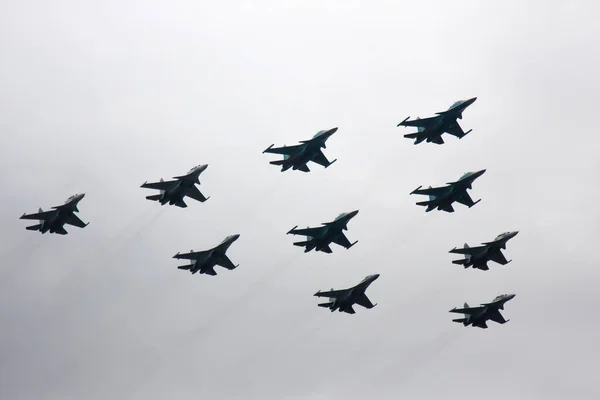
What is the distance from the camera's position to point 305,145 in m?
120

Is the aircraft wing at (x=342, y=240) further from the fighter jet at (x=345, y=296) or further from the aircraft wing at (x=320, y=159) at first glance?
the aircraft wing at (x=320, y=159)

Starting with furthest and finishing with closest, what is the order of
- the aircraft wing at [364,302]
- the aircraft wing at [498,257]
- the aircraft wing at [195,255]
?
the aircraft wing at [364,302], the aircraft wing at [498,257], the aircraft wing at [195,255]

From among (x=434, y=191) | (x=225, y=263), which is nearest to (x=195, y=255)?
(x=225, y=263)

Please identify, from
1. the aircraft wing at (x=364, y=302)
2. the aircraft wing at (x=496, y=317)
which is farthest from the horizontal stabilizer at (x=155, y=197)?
the aircraft wing at (x=496, y=317)

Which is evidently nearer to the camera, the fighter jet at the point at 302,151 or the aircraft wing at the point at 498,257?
the fighter jet at the point at 302,151

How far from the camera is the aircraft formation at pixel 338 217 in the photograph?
120 metres

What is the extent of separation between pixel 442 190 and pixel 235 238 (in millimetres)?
25973

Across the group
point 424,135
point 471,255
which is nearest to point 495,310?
point 471,255

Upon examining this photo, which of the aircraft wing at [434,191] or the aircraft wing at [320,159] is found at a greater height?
the aircraft wing at [320,159]

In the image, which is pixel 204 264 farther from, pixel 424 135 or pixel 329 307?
pixel 424 135

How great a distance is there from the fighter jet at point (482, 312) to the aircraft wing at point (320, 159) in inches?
962

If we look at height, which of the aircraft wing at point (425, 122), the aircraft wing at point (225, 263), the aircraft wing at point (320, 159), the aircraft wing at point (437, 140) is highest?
the aircraft wing at point (320, 159)

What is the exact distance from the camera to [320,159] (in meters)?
123

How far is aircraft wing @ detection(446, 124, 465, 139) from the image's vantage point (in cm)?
12312
